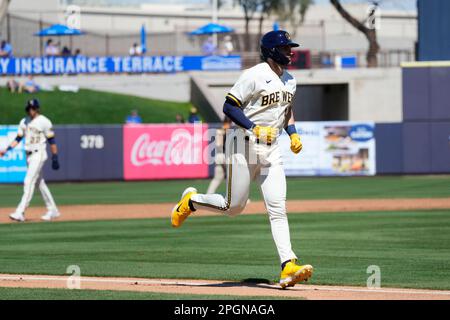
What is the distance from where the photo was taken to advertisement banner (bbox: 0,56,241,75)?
4228 cm

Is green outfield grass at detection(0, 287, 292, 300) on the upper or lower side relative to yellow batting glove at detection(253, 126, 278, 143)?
lower

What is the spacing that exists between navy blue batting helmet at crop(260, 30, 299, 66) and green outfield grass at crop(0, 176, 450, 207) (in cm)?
1513

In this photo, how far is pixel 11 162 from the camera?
32.7 m

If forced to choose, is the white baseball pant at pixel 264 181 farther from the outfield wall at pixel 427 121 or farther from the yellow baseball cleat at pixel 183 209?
the outfield wall at pixel 427 121

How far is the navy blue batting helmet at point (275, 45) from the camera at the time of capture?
32.6 ft

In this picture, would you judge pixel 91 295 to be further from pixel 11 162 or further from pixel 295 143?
pixel 11 162

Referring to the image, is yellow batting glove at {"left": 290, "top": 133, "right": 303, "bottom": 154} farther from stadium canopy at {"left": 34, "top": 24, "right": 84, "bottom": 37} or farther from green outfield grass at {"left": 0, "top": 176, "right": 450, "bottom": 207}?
stadium canopy at {"left": 34, "top": 24, "right": 84, "bottom": 37}

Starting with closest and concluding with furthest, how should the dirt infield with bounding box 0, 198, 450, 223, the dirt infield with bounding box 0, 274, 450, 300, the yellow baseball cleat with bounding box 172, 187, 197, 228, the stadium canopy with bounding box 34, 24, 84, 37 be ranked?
the dirt infield with bounding box 0, 274, 450, 300 < the yellow baseball cleat with bounding box 172, 187, 197, 228 < the dirt infield with bounding box 0, 198, 450, 223 < the stadium canopy with bounding box 34, 24, 84, 37

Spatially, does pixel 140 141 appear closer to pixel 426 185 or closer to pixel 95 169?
pixel 95 169

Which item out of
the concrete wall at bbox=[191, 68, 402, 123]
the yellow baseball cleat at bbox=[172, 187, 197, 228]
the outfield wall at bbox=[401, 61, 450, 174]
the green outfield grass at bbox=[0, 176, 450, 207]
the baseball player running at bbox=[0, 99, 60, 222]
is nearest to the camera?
the yellow baseball cleat at bbox=[172, 187, 197, 228]

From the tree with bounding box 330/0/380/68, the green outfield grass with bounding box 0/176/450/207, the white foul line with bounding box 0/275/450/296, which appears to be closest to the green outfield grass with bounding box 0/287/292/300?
the white foul line with bounding box 0/275/450/296

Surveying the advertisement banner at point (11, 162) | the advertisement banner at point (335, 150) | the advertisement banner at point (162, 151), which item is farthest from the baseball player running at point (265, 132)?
the advertisement banner at point (335, 150)

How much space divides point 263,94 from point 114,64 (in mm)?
33930

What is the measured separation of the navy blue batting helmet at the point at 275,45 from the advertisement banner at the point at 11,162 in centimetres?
2342
